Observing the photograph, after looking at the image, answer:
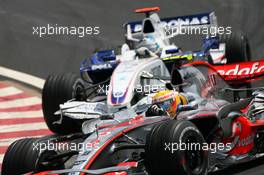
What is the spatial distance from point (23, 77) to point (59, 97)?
3.67m

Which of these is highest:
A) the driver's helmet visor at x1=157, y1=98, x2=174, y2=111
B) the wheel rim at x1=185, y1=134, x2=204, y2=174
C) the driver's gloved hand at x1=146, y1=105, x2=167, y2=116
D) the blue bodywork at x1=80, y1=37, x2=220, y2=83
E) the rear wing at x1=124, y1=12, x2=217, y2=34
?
the rear wing at x1=124, y1=12, x2=217, y2=34

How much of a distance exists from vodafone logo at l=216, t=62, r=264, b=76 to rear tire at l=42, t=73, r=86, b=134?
2.20m

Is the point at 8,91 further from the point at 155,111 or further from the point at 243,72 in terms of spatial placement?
the point at 155,111

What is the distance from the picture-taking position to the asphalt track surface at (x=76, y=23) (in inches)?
680

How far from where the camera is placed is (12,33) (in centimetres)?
1839

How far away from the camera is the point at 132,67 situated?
1173 centimetres

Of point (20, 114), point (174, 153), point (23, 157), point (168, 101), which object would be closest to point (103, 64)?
point (20, 114)

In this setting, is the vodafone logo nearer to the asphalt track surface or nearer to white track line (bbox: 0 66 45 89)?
white track line (bbox: 0 66 45 89)

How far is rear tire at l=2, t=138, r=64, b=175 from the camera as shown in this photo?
9586 millimetres

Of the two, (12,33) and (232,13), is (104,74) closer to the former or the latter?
(12,33)

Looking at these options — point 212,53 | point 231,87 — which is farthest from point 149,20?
point 231,87

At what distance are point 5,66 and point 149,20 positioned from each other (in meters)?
4.17

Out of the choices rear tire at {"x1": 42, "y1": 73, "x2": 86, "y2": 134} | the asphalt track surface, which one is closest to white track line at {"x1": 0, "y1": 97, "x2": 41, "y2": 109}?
the asphalt track surface

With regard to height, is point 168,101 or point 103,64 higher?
point 103,64
